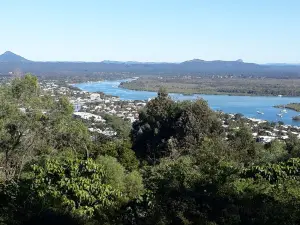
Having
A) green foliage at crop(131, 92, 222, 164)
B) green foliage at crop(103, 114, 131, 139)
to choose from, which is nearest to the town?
green foliage at crop(103, 114, 131, 139)

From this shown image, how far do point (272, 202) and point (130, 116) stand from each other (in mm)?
27398

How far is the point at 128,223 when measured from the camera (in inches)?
254

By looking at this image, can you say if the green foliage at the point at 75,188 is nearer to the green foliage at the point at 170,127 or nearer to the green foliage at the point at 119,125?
the green foliage at the point at 170,127

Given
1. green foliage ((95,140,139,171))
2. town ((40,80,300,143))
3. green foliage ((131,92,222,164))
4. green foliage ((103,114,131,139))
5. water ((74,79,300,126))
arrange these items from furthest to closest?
water ((74,79,300,126)), town ((40,80,300,143)), green foliage ((103,114,131,139)), green foliage ((131,92,222,164)), green foliage ((95,140,139,171))

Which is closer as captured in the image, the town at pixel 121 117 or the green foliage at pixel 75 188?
the green foliage at pixel 75 188

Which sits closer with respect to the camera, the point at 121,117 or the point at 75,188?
the point at 75,188

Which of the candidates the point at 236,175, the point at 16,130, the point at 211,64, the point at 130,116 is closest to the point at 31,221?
the point at 16,130

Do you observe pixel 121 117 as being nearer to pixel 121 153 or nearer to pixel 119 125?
pixel 119 125

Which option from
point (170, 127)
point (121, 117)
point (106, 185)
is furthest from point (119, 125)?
point (106, 185)

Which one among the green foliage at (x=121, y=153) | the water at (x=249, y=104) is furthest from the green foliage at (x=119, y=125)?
the green foliage at (x=121, y=153)

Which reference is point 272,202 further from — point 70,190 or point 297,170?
point 70,190

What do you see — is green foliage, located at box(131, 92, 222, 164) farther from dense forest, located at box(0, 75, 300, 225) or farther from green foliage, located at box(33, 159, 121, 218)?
green foliage, located at box(33, 159, 121, 218)

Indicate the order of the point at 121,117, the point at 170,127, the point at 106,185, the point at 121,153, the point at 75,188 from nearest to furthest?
1. the point at 75,188
2. the point at 106,185
3. the point at 121,153
4. the point at 170,127
5. the point at 121,117

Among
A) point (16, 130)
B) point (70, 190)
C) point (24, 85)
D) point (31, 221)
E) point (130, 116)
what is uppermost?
point (24, 85)
